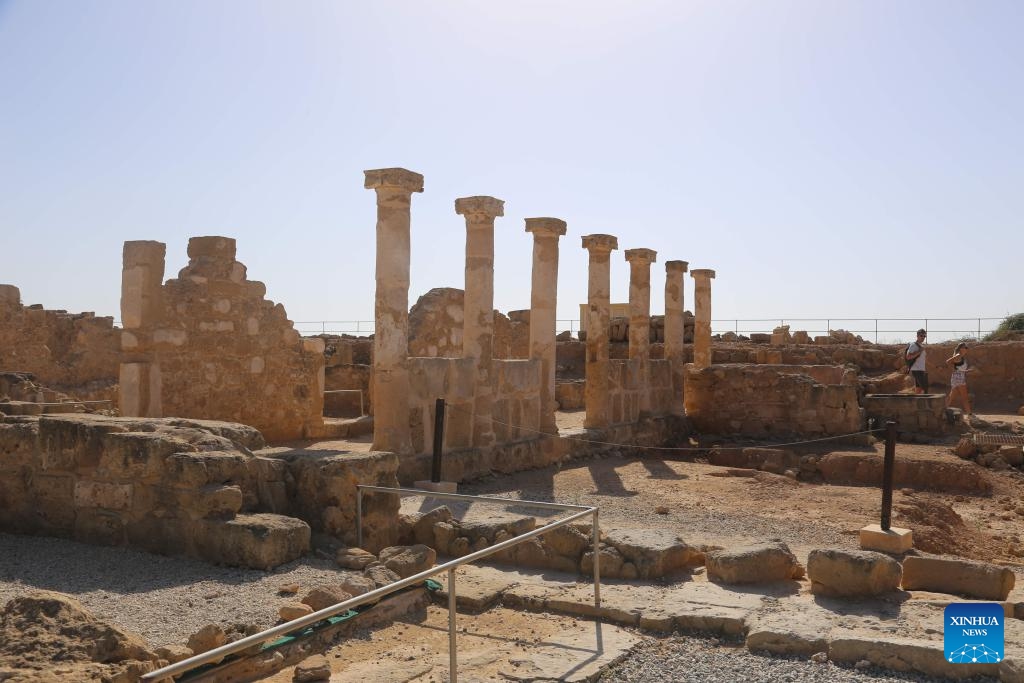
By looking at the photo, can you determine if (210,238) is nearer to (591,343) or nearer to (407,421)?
(407,421)

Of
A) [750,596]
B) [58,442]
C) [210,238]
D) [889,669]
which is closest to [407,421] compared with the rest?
[210,238]

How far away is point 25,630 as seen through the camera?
155 inches

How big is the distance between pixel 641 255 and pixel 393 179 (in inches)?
301

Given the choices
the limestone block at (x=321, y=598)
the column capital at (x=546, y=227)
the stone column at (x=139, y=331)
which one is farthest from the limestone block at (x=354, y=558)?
the column capital at (x=546, y=227)

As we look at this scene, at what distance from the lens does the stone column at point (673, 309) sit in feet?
62.6

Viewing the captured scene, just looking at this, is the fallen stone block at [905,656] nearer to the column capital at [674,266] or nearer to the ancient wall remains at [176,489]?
the ancient wall remains at [176,489]

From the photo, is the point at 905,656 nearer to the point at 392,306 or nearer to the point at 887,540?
the point at 887,540

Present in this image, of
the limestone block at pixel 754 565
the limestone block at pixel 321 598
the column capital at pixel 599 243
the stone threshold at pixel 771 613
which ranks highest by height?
the column capital at pixel 599 243

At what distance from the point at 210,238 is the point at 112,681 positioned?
8.65m

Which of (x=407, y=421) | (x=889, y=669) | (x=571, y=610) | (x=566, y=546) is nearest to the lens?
(x=889, y=669)

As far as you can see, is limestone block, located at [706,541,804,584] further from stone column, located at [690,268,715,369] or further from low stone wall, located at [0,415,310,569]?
stone column, located at [690,268,715,369]

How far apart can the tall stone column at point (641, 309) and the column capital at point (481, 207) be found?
550 cm

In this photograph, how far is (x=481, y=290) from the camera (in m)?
12.4

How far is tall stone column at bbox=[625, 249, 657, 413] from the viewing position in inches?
678
